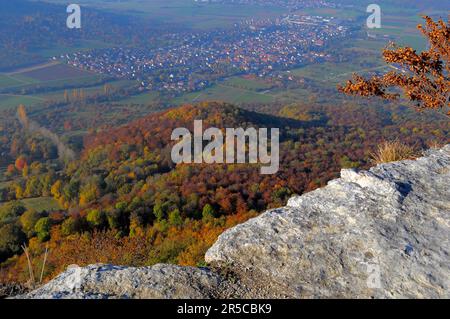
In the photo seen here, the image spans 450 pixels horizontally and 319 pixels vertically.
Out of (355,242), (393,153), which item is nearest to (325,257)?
(355,242)

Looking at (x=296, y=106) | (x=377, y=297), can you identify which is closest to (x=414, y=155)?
(x=377, y=297)

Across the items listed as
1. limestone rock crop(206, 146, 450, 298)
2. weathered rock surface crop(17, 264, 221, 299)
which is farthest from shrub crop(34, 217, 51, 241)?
limestone rock crop(206, 146, 450, 298)

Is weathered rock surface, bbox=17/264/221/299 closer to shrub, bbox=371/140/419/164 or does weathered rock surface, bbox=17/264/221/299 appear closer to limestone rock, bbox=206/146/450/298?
limestone rock, bbox=206/146/450/298

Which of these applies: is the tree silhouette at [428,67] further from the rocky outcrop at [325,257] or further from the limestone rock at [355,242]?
the rocky outcrop at [325,257]

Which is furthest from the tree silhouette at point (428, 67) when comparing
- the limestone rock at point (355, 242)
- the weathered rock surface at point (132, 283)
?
the weathered rock surface at point (132, 283)

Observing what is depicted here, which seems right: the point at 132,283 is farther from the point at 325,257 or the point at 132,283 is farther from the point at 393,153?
the point at 393,153

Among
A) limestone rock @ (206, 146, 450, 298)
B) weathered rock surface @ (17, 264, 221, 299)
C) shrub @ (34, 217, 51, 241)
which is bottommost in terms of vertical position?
shrub @ (34, 217, 51, 241)
